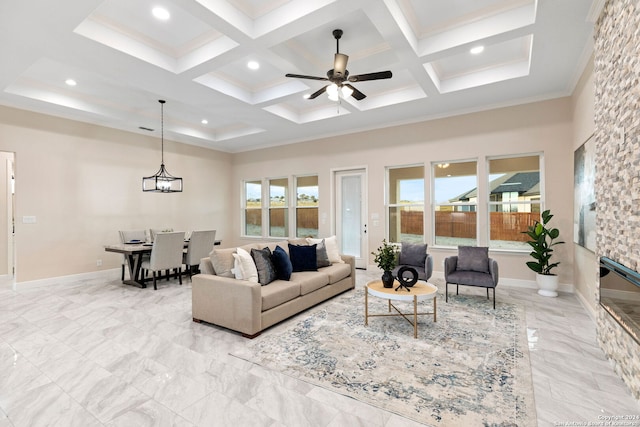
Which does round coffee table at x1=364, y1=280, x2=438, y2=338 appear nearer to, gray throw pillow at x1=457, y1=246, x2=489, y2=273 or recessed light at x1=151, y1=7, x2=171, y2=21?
gray throw pillow at x1=457, y1=246, x2=489, y2=273

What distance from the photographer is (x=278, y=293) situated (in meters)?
3.42

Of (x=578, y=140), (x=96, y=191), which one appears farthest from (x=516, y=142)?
(x=96, y=191)

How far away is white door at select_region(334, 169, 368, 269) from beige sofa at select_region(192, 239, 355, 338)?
9.42 ft

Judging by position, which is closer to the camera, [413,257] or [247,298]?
[247,298]

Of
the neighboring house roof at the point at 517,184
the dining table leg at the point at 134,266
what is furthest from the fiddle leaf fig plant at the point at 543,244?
the dining table leg at the point at 134,266

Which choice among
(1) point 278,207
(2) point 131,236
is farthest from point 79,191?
(1) point 278,207

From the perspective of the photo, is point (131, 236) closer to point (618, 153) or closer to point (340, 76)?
point (340, 76)

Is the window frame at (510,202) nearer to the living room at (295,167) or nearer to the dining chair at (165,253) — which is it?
the living room at (295,167)

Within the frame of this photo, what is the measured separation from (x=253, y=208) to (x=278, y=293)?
5538 millimetres

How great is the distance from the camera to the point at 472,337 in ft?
10.2

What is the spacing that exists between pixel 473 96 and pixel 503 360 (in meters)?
3.96

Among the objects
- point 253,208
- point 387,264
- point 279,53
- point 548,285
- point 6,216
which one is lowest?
point 548,285

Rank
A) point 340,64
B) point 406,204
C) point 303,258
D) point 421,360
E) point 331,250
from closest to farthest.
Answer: point 421,360
point 340,64
point 303,258
point 331,250
point 406,204

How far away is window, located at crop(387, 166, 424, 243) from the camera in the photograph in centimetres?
611
